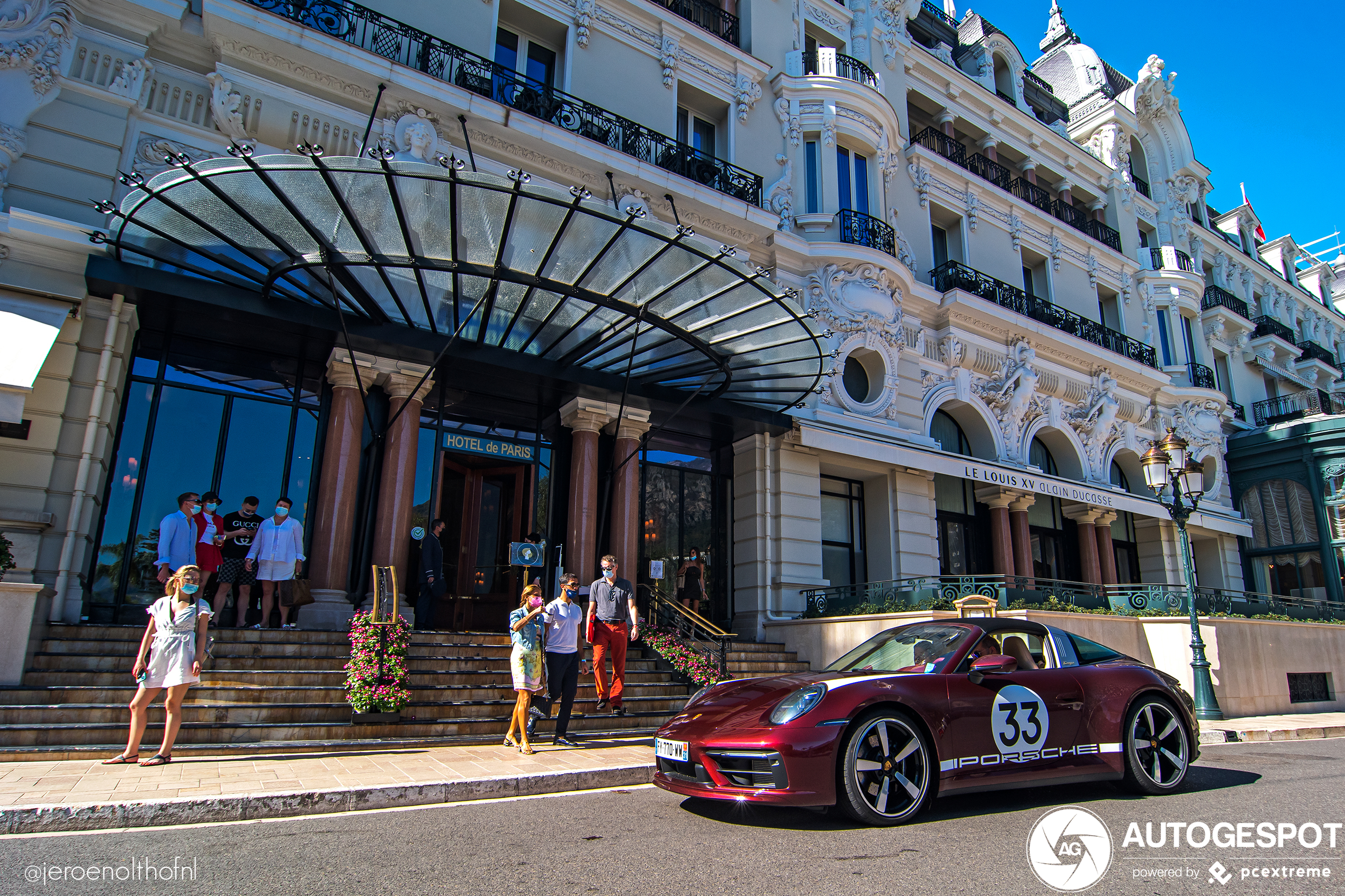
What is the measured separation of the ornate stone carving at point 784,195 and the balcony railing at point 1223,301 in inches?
800

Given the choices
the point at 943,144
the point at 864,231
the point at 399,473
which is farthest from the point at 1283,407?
the point at 399,473

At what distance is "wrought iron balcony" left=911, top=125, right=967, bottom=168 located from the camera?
2136 centimetres

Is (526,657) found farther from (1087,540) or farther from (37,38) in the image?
(1087,540)

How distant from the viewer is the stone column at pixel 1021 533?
19.4 meters

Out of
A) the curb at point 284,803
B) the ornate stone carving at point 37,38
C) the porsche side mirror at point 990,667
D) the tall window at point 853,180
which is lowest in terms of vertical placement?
the curb at point 284,803

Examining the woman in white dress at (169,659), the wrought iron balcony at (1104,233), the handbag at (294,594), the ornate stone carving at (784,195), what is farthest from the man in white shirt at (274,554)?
the wrought iron balcony at (1104,233)

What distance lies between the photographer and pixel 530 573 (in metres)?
13.8

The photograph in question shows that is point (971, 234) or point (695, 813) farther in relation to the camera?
point (971, 234)

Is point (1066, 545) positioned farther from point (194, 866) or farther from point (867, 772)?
point (194, 866)

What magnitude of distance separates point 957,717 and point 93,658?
29.0 feet

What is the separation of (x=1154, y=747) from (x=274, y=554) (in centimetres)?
1016

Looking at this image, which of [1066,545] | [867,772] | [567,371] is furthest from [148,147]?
[1066,545]

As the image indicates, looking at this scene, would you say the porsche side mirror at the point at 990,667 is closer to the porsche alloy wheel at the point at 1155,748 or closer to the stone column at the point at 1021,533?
the porsche alloy wheel at the point at 1155,748

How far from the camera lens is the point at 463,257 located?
31.7 feet
